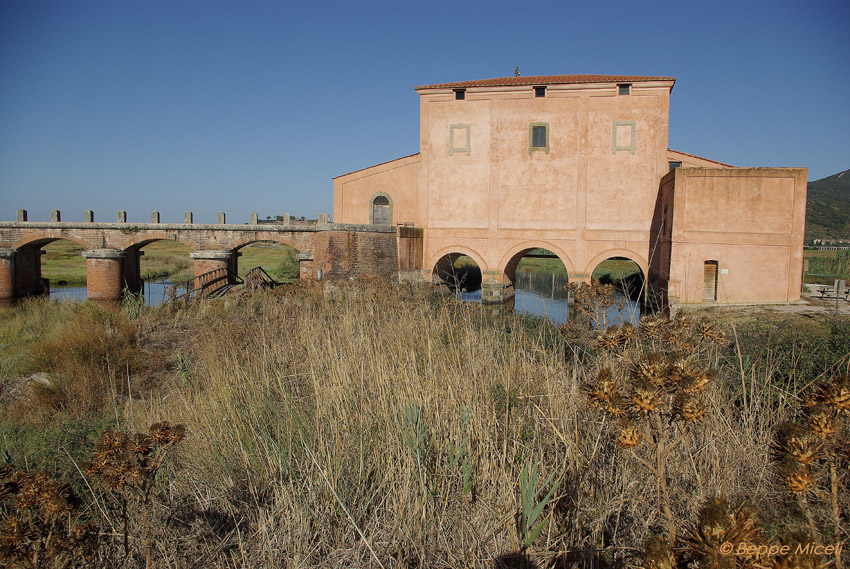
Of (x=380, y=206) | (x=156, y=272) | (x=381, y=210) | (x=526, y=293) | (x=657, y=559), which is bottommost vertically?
(x=526, y=293)

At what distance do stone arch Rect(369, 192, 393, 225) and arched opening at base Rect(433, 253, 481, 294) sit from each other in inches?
118

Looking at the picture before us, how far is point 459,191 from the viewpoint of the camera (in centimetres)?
2061

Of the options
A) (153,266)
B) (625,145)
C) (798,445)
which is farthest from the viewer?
(153,266)

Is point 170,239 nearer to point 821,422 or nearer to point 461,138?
point 461,138

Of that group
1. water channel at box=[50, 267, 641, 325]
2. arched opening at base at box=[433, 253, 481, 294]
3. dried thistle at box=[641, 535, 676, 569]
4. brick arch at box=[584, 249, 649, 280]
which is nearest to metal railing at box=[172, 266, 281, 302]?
water channel at box=[50, 267, 641, 325]

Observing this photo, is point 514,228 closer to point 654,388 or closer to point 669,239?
point 669,239

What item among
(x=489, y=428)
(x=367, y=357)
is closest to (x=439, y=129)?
(x=367, y=357)

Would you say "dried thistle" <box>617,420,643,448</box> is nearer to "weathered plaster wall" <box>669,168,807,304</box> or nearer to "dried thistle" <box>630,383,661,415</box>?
"dried thistle" <box>630,383,661,415</box>

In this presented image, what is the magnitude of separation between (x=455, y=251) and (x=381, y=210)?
379 cm

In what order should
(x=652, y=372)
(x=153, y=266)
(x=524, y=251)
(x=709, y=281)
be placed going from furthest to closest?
(x=153, y=266) → (x=524, y=251) → (x=709, y=281) → (x=652, y=372)

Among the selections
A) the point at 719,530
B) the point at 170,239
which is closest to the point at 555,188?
the point at 170,239

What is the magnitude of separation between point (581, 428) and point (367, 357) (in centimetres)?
194

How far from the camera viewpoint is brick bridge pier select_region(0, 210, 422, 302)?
19.3 m

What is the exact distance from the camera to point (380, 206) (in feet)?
70.9
